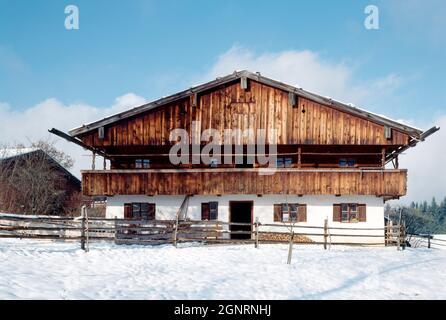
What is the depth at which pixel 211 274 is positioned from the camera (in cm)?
1349

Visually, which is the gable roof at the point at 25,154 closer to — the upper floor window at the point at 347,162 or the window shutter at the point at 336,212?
the upper floor window at the point at 347,162

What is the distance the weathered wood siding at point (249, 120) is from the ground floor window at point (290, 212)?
385cm

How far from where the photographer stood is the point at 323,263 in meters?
16.2

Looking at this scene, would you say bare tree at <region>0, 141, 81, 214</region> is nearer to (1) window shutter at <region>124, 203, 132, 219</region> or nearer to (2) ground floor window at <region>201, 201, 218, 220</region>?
(1) window shutter at <region>124, 203, 132, 219</region>

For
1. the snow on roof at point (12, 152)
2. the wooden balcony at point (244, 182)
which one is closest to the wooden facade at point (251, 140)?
the wooden balcony at point (244, 182)

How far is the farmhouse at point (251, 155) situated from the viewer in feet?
78.5

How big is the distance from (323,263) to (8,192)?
3915 centimetres

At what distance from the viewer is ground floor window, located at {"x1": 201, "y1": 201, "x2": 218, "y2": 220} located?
24700mm

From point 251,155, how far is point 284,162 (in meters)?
2.35

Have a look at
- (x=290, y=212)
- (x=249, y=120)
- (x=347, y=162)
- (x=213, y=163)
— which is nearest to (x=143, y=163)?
(x=213, y=163)

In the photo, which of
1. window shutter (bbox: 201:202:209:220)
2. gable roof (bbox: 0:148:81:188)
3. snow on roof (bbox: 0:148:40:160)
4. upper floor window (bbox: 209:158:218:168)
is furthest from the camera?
snow on roof (bbox: 0:148:40:160)

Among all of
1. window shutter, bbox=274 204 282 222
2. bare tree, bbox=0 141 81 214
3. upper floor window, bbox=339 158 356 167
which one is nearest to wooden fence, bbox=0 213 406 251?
window shutter, bbox=274 204 282 222

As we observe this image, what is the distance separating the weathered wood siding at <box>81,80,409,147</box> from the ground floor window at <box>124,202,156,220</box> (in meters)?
3.76

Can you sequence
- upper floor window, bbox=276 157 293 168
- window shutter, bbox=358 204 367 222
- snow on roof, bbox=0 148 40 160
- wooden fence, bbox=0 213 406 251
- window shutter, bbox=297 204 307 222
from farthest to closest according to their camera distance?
snow on roof, bbox=0 148 40 160 → upper floor window, bbox=276 157 293 168 → window shutter, bbox=297 204 307 222 → window shutter, bbox=358 204 367 222 → wooden fence, bbox=0 213 406 251
